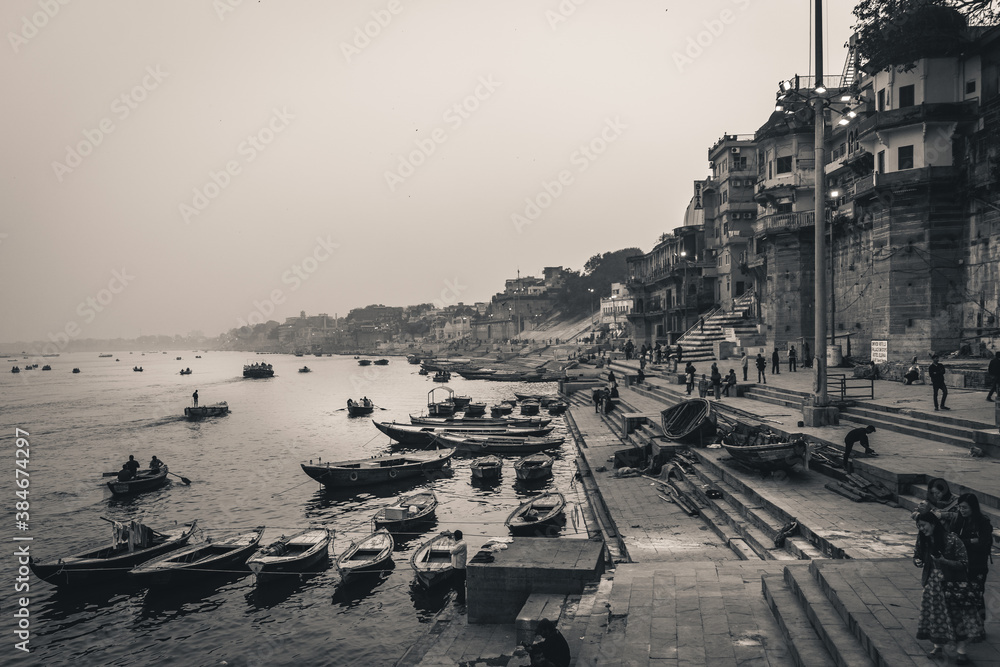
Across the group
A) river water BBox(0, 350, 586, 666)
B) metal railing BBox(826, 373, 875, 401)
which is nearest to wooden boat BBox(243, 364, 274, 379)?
river water BBox(0, 350, 586, 666)

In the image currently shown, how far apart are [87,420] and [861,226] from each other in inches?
2439

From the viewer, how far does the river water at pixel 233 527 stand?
43.6 feet

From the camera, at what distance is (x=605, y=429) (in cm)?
2909

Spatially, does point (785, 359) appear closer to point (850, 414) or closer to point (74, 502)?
point (850, 414)

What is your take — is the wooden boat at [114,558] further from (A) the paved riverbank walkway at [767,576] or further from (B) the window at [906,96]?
(B) the window at [906,96]

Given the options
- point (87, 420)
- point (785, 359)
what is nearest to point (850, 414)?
point (785, 359)

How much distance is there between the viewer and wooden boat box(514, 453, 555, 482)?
24.5 m

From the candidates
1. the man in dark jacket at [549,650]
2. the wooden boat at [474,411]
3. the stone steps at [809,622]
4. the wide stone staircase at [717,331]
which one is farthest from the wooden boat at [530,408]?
the man in dark jacket at [549,650]

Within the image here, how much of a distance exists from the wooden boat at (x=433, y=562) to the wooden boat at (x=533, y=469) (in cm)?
845

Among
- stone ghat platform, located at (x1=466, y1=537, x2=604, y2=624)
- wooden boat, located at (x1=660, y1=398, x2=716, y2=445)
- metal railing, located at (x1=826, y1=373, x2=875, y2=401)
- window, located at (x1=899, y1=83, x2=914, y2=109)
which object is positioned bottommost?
stone ghat platform, located at (x1=466, y1=537, x2=604, y2=624)

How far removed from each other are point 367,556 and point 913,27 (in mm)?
27178

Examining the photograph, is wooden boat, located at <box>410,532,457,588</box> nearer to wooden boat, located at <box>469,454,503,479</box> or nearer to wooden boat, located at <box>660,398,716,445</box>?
wooden boat, located at <box>660,398,716,445</box>

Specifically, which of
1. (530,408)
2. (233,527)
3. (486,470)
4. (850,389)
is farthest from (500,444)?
(850,389)

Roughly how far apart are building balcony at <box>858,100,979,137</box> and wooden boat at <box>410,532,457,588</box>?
2304 cm
